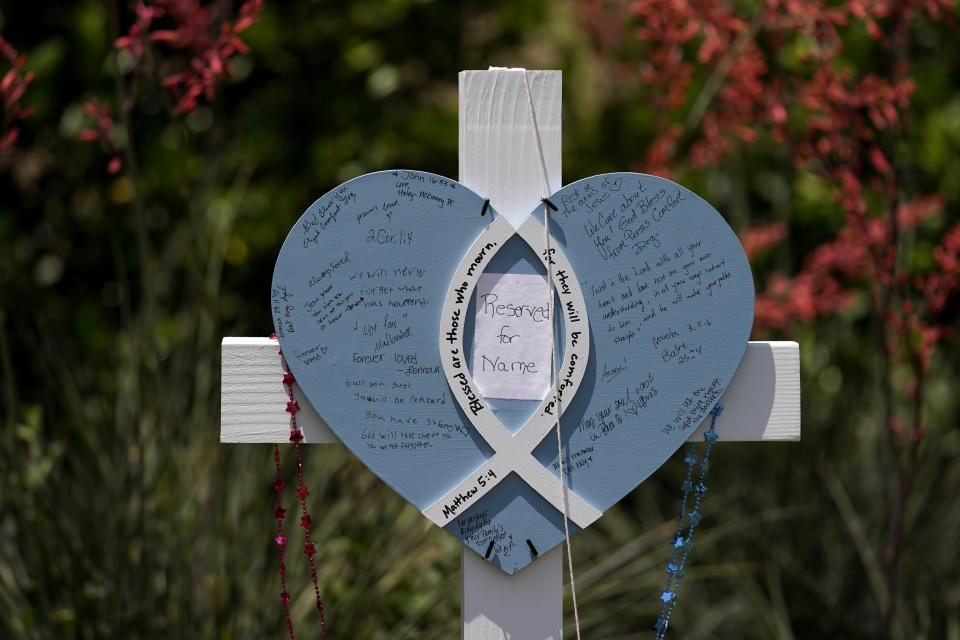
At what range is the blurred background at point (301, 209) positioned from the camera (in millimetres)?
1666

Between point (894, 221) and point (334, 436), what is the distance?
1112mm

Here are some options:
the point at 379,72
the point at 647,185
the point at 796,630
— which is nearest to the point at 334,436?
the point at 647,185

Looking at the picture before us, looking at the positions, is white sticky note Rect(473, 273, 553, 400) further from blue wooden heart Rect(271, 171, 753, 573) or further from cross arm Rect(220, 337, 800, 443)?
cross arm Rect(220, 337, 800, 443)

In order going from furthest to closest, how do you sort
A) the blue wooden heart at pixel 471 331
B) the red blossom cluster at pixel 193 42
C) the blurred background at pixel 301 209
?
the blurred background at pixel 301 209, the red blossom cluster at pixel 193 42, the blue wooden heart at pixel 471 331

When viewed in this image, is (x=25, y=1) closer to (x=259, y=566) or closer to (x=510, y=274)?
(x=259, y=566)

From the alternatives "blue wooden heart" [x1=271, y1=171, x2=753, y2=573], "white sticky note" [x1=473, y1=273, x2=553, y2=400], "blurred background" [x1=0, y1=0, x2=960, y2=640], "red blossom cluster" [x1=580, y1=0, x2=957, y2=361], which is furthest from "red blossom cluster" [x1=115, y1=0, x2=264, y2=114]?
"red blossom cluster" [x1=580, y1=0, x2=957, y2=361]

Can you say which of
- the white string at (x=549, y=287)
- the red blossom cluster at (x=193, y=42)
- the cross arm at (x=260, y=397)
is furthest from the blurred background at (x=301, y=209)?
the white string at (x=549, y=287)

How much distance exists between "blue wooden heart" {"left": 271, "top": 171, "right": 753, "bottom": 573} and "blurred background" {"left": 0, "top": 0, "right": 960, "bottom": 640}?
481 millimetres

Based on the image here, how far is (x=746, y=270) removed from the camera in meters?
1.15

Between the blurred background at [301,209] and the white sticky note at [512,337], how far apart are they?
0.61 metres

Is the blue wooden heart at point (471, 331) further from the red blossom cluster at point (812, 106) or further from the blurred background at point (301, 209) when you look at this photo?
the red blossom cluster at point (812, 106)

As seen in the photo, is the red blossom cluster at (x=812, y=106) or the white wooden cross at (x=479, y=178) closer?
the white wooden cross at (x=479, y=178)

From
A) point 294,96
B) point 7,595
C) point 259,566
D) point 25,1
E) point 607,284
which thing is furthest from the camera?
point 294,96

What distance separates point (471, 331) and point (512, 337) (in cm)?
5
